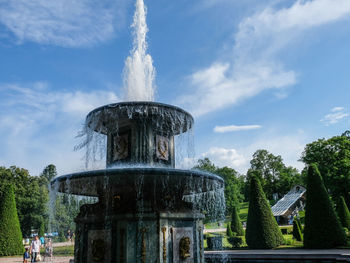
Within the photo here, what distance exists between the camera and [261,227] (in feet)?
68.7

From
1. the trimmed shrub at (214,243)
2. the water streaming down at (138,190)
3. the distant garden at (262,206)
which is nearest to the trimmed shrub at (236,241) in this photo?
the distant garden at (262,206)

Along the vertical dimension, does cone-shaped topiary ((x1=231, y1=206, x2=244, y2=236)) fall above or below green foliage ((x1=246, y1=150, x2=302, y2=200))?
below

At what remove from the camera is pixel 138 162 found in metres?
8.96

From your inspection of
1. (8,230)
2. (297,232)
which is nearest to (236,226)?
(297,232)

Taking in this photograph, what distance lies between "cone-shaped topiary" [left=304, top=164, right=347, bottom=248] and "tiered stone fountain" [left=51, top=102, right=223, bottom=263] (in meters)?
12.6

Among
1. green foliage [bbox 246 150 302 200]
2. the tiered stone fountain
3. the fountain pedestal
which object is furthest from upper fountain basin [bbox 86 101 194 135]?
green foliage [bbox 246 150 302 200]

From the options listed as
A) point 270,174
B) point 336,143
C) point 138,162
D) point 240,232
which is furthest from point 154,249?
point 270,174

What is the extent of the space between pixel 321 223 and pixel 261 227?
385 centimetres

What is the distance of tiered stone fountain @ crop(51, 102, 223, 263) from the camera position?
7574 millimetres

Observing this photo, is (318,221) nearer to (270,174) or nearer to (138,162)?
(138,162)

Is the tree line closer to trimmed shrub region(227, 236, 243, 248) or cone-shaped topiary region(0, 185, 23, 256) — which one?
trimmed shrub region(227, 236, 243, 248)

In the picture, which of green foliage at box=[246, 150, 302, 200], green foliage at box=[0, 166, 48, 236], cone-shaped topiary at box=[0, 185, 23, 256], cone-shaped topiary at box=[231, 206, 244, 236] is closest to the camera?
cone-shaped topiary at box=[0, 185, 23, 256]

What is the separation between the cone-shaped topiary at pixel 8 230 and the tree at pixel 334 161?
33.2 m

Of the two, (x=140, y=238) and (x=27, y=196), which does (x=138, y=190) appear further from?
(x=27, y=196)
